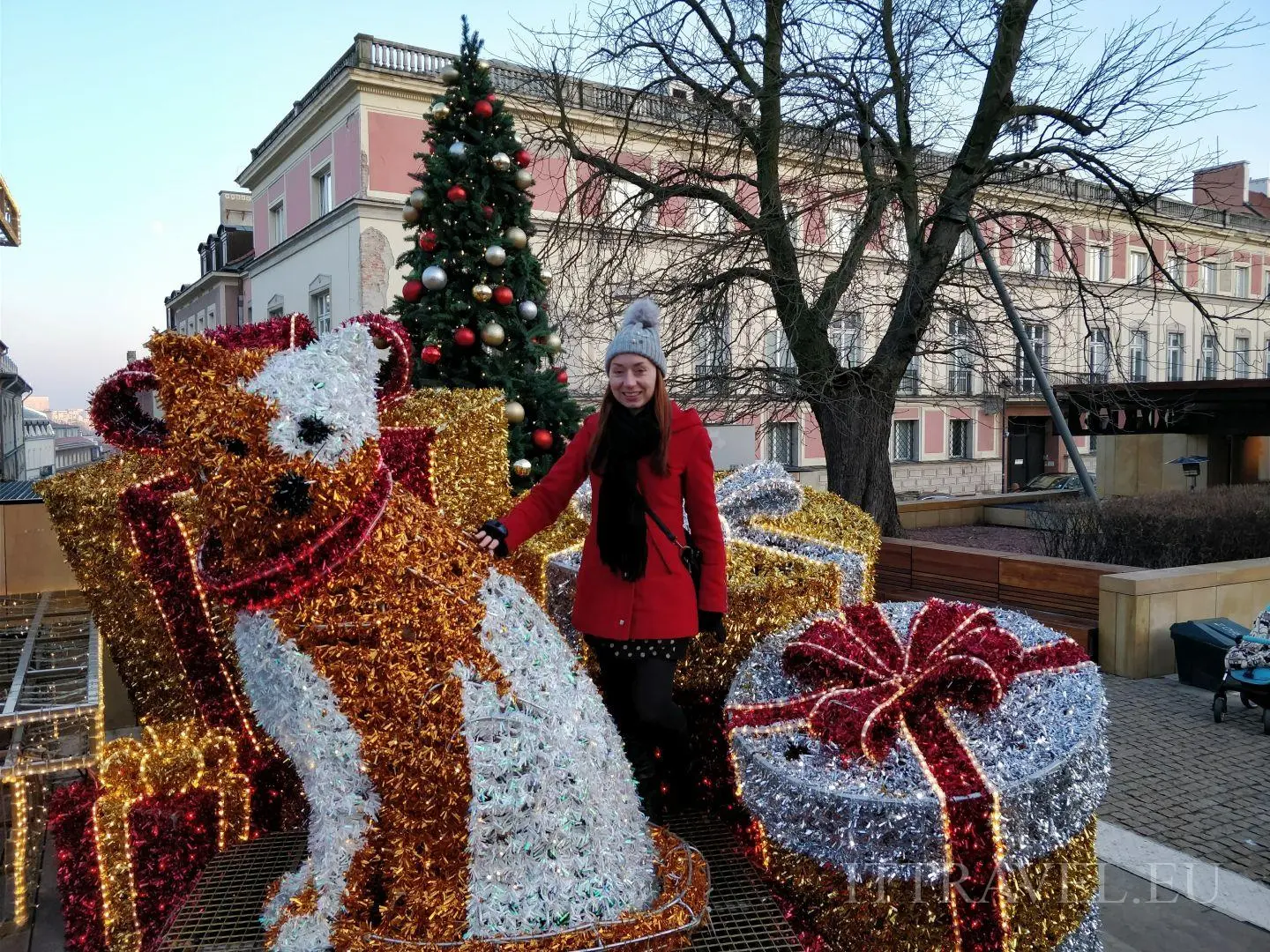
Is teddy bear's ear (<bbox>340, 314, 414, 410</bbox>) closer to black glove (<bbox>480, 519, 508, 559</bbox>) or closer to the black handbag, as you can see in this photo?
black glove (<bbox>480, 519, 508, 559</bbox>)

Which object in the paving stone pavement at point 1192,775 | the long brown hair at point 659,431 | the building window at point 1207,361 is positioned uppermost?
the building window at point 1207,361

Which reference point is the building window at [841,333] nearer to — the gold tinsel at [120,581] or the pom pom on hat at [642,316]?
the pom pom on hat at [642,316]

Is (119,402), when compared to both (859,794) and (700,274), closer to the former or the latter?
(859,794)

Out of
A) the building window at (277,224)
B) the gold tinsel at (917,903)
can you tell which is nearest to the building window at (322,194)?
the building window at (277,224)

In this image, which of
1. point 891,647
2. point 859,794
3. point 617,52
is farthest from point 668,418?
point 617,52

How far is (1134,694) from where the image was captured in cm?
646

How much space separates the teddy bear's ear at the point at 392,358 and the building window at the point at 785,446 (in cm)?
2404

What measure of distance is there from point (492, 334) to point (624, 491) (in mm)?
2888

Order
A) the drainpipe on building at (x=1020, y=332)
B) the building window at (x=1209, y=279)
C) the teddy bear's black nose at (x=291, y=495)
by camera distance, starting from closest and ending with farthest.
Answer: the teddy bear's black nose at (x=291, y=495), the drainpipe on building at (x=1020, y=332), the building window at (x=1209, y=279)

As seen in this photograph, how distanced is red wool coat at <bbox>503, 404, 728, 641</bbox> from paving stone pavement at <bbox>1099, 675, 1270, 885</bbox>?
9.93 ft

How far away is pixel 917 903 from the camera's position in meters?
2.24

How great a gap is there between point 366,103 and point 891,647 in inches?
860

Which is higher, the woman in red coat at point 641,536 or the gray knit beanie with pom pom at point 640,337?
the gray knit beanie with pom pom at point 640,337

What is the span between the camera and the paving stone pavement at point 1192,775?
4051 mm
